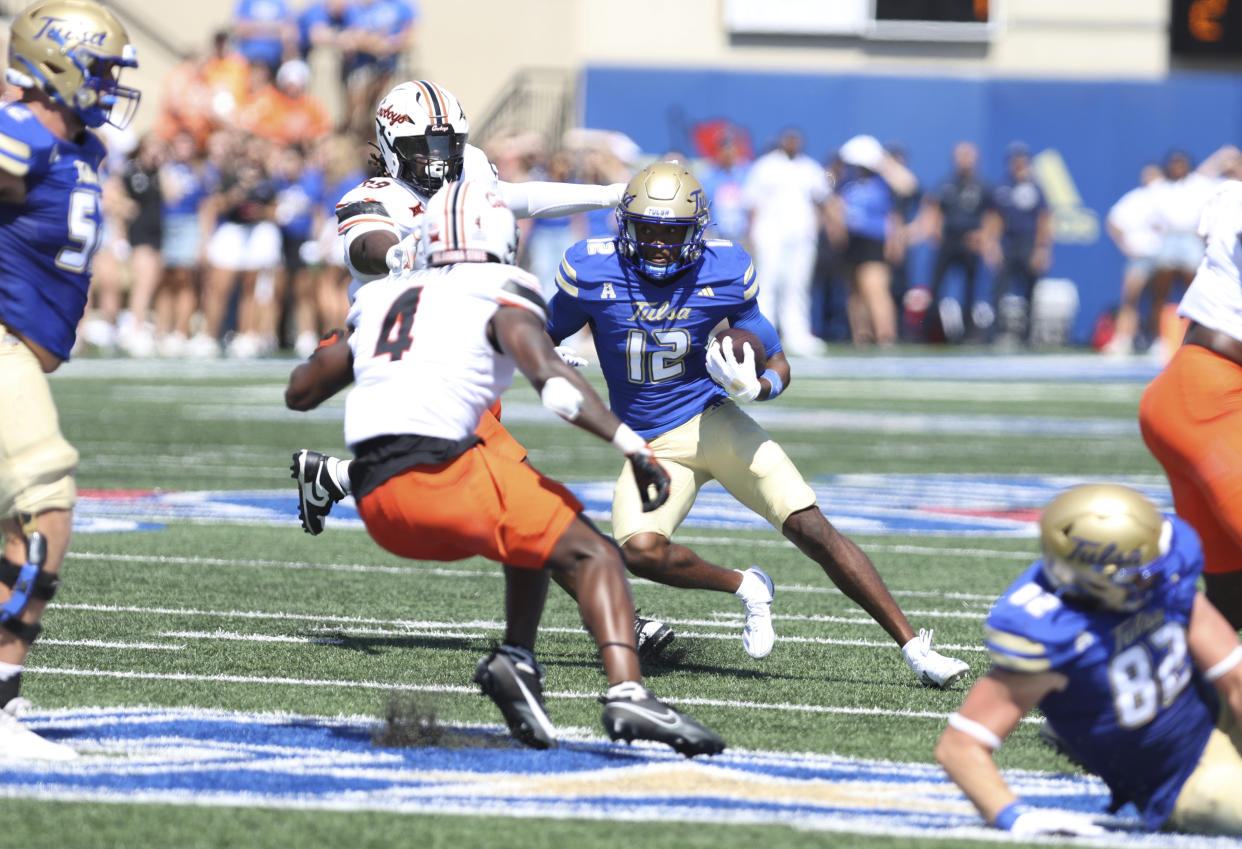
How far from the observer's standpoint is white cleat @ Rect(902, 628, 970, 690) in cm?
592

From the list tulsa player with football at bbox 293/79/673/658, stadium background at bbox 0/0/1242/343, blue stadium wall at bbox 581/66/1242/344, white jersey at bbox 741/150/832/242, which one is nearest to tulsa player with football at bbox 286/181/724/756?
tulsa player with football at bbox 293/79/673/658

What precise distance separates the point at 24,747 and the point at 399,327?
4.30 feet

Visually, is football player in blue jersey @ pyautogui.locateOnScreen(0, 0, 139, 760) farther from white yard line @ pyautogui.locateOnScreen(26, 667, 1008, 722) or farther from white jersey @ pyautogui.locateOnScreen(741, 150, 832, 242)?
white jersey @ pyautogui.locateOnScreen(741, 150, 832, 242)

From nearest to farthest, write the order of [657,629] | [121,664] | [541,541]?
[541,541], [121,664], [657,629]

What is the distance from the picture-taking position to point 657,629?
6434 millimetres

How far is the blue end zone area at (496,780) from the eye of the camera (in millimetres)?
4297

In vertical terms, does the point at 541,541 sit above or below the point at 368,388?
below

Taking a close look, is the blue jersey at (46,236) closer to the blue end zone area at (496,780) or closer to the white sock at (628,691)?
the blue end zone area at (496,780)

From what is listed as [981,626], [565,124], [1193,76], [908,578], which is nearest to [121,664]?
[981,626]

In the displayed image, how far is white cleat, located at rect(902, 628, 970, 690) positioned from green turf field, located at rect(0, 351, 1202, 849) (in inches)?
1.8

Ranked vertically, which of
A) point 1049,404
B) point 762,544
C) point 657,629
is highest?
point 657,629

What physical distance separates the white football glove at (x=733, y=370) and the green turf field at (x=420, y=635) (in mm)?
864

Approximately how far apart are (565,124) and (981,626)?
20882 mm

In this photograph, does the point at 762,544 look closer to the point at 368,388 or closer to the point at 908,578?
the point at 908,578
